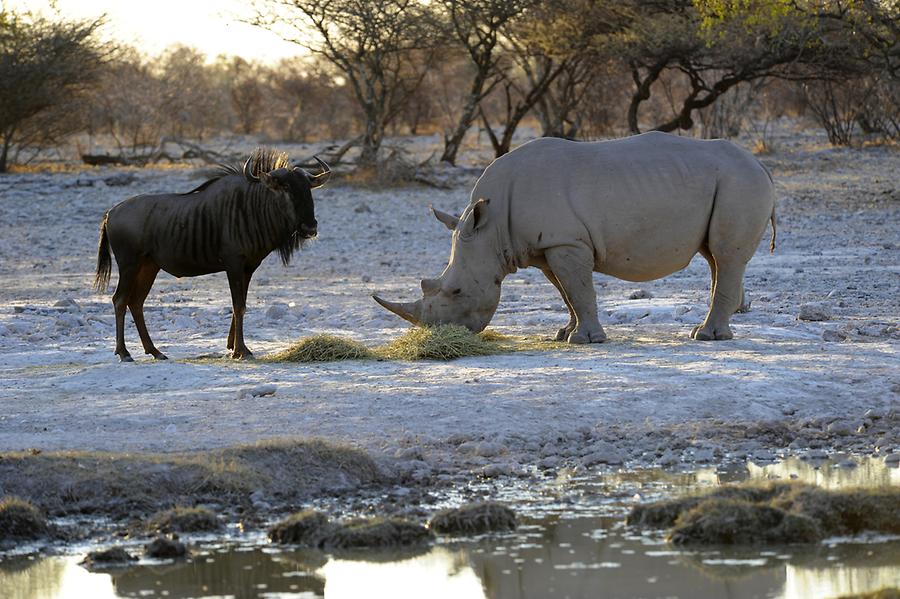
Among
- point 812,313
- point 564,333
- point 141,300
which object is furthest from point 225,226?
point 812,313

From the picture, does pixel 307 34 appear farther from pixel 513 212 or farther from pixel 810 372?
pixel 810 372

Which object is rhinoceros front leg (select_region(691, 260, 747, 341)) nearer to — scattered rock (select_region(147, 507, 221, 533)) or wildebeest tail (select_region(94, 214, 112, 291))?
wildebeest tail (select_region(94, 214, 112, 291))

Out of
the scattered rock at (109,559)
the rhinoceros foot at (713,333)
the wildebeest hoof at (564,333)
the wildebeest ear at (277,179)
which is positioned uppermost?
the wildebeest ear at (277,179)

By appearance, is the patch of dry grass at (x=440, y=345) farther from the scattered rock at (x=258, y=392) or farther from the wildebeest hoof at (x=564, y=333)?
the scattered rock at (x=258, y=392)

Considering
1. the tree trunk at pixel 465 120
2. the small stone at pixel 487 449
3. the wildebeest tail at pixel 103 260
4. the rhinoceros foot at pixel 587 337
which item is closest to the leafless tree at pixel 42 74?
the tree trunk at pixel 465 120

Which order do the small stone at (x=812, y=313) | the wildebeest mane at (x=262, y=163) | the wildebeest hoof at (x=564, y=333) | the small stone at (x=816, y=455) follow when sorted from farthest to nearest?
the small stone at (x=812, y=313)
the wildebeest hoof at (x=564, y=333)
the wildebeest mane at (x=262, y=163)
the small stone at (x=816, y=455)

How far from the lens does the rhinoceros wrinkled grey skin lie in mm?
10992

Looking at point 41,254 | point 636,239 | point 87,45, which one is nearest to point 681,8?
point 87,45

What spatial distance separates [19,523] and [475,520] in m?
2.01

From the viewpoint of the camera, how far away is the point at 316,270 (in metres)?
17.5

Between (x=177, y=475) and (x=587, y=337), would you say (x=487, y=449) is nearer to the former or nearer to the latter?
(x=177, y=475)

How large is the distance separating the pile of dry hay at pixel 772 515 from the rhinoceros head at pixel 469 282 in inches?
178

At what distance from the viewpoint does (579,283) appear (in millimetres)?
11008

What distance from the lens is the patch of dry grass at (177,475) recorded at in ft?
23.1
